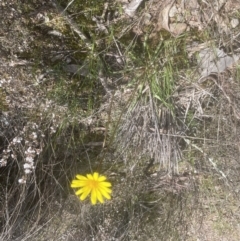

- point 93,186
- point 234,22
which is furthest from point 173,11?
point 93,186

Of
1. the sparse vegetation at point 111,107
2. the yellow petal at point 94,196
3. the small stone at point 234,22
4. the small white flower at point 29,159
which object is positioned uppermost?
the small stone at point 234,22

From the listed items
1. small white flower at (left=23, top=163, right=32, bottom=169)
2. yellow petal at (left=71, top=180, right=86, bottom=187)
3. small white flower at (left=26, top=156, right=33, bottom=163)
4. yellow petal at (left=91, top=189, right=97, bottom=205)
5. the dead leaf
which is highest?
the dead leaf

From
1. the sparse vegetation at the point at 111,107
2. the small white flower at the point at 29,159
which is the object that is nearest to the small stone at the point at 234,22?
the sparse vegetation at the point at 111,107

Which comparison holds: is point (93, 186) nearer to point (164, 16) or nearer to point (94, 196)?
point (94, 196)

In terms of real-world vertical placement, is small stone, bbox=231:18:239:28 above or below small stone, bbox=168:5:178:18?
above

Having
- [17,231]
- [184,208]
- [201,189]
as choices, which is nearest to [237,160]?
[201,189]

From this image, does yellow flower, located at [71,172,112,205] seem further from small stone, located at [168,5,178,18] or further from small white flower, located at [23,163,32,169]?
small stone, located at [168,5,178,18]

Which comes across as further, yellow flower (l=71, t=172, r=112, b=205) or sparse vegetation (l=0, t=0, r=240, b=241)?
sparse vegetation (l=0, t=0, r=240, b=241)

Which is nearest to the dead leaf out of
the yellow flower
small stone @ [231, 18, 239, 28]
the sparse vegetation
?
the sparse vegetation

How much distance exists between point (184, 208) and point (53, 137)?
2.27ft

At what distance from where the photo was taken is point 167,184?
6.11 feet

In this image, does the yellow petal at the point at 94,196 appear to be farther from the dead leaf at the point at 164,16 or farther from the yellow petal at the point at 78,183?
the dead leaf at the point at 164,16

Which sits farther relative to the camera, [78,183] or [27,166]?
[27,166]

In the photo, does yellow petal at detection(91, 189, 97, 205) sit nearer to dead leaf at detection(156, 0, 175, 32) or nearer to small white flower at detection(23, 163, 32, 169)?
small white flower at detection(23, 163, 32, 169)
